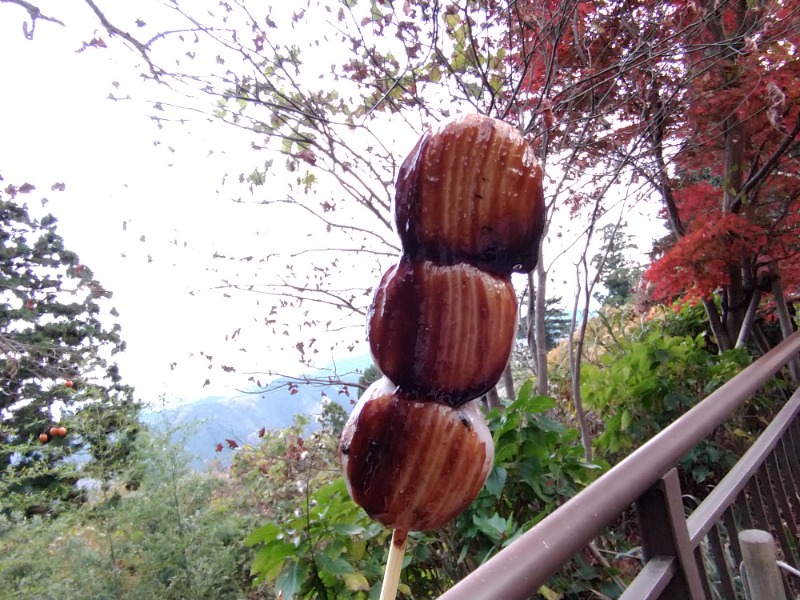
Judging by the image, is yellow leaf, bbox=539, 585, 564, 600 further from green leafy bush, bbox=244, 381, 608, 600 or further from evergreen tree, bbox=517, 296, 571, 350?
evergreen tree, bbox=517, 296, 571, 350

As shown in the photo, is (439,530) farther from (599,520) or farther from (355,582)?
(599,520)

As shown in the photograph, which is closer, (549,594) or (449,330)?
(449,330)

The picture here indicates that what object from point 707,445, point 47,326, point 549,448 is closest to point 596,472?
point 549,448

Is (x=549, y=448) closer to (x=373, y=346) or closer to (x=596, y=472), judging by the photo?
(x=596, y=472)

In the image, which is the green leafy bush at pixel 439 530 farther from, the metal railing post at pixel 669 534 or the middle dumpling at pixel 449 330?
the middle dumpling at pixel 449 330

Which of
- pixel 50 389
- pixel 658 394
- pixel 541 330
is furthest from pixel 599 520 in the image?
pixel 50 389

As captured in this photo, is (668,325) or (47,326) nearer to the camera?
(668,325)
